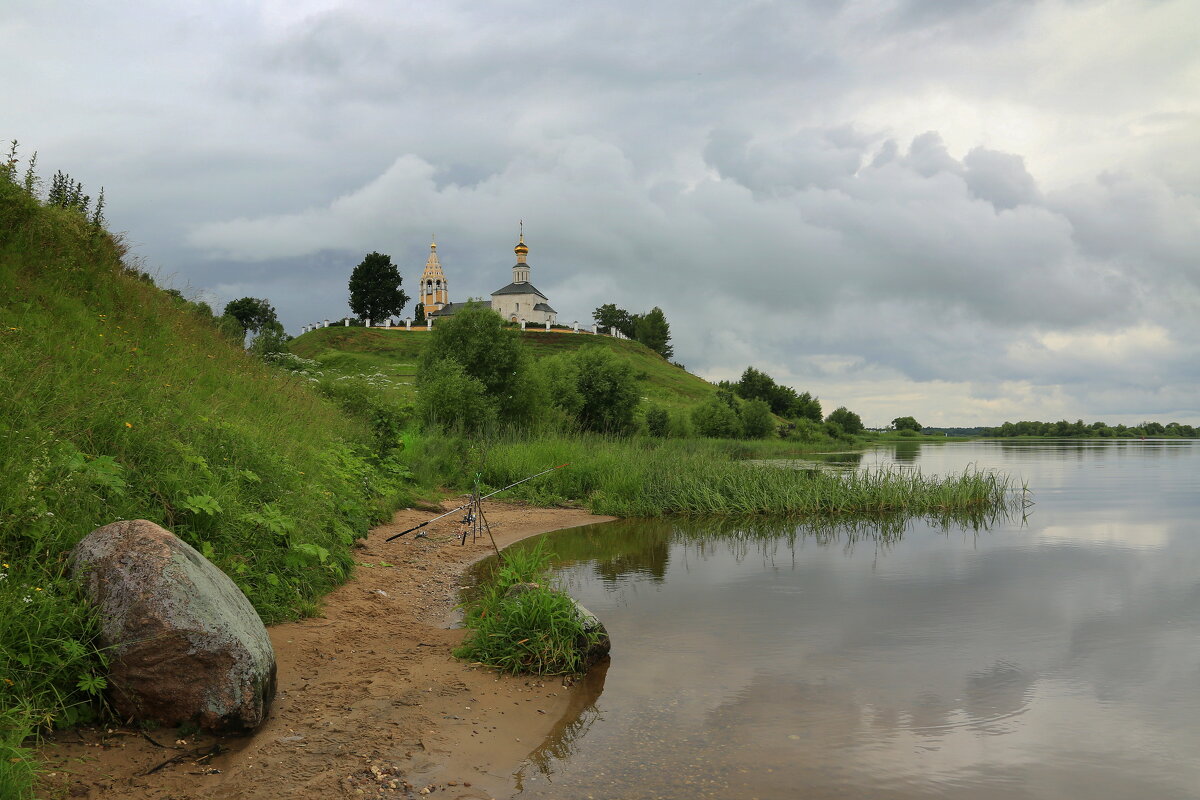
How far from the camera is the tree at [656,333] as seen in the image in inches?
4712

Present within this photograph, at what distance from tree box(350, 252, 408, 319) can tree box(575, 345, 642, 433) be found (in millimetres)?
56091

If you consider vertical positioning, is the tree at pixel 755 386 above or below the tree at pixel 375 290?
below

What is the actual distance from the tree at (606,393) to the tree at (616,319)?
77.6m

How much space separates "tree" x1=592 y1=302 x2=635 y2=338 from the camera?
425 feet

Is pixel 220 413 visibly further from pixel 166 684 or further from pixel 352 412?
pixel 352 412

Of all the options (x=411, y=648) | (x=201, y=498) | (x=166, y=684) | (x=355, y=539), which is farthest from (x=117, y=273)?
(x=166, y=684)

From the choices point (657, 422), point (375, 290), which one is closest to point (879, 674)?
point (657, 422)

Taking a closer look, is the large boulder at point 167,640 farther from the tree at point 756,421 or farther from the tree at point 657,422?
the tree at point 756,421

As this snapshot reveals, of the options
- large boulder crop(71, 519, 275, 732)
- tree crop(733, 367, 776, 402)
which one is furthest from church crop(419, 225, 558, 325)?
large boulder crop(71, 519, 275, 732)

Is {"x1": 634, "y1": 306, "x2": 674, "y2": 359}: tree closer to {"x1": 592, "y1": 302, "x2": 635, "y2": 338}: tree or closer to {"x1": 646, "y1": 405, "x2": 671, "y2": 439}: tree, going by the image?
{"x1": 592, "y1": 302, "x2": 635, "y2": 338}: tree

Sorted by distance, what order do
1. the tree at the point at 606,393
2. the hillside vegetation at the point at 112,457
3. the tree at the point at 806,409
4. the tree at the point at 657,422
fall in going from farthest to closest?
the tree at the point at 806,409
the tree at the point at 657,422
the tree at the point at 606,393
the hillside vegetation at the point at 112,457

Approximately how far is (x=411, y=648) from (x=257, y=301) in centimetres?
8673

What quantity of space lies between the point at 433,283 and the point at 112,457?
135m

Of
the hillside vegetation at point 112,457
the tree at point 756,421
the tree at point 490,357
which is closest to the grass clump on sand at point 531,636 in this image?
the hillside vegetation at point 112,457
